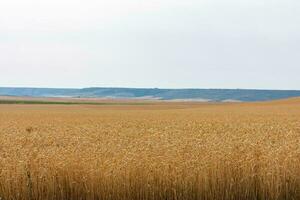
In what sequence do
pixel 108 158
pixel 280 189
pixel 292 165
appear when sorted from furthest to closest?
pixel 108 158, pixel 292 165, pixel 280 189

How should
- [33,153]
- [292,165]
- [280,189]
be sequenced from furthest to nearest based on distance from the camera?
1. [33,153]
2. [292,165]
3. [280,189]

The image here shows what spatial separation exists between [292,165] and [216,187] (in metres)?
1.38

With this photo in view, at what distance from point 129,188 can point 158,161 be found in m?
0.85

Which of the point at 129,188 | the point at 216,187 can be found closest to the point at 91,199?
the point at 129,188

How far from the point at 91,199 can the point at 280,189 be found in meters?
2.85

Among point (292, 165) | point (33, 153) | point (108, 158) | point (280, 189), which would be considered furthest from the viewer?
point (33, 153)

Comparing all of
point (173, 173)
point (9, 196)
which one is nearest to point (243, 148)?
point (173, 173)

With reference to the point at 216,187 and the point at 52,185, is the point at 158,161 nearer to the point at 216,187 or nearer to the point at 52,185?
the point at 216,187

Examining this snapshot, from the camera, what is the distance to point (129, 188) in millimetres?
7934

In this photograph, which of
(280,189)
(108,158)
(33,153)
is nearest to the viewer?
(280,189)

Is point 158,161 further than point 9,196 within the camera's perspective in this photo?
Yes

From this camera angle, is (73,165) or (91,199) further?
(73,165)

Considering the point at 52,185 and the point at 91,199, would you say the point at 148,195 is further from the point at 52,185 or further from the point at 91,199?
the point at 52,185

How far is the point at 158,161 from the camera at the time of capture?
857 cm
